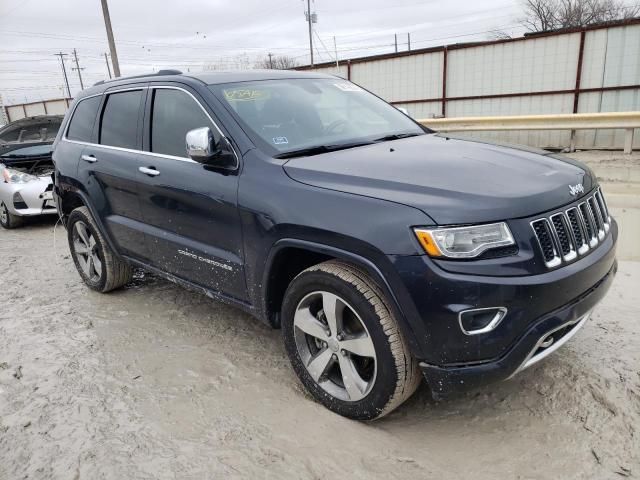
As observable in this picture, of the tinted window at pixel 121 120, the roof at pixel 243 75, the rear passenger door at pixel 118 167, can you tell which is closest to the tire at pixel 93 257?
the rear passenger door at pixel 118 167

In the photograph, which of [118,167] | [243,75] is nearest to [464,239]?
[243,75]

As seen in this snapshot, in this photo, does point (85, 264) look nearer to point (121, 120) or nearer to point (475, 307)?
point (121, 120)

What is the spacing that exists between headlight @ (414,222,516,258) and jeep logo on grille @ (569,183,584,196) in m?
0.57

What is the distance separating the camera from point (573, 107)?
12.0 meters

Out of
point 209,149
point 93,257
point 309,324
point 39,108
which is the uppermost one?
point 209,149

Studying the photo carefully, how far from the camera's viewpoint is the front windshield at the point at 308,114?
123 inches

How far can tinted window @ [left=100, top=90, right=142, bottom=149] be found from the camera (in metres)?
3.88

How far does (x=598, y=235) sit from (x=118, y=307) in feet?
12.1

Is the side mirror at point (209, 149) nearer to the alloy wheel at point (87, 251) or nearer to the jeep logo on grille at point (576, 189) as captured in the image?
the jeep logo on grille at point (576, 189)

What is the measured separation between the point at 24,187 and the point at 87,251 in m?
3.86

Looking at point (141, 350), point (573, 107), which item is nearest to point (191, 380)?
point (141, 350)

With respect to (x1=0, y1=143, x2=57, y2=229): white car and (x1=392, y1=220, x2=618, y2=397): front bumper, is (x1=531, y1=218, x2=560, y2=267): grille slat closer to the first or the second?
(x1=392, y1=220, x2=618, y2=397): front bumper

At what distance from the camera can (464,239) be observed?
2193 millimetres

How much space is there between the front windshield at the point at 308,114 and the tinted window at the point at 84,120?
5.64 feet
